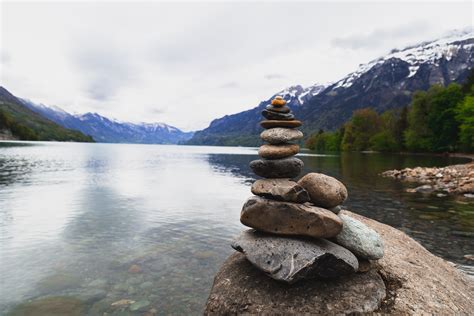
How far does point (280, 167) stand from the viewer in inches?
380

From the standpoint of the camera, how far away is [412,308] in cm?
714

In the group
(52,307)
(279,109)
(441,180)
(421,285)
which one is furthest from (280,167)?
(441,180)

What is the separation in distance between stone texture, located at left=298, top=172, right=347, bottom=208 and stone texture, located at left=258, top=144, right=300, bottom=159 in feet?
3.39

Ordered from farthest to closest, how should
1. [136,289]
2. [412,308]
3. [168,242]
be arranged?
1. [168,242]
2. [136,289]
3. [412,308]

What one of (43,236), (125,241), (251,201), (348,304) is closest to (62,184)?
(43,236)

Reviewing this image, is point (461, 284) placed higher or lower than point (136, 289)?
higher

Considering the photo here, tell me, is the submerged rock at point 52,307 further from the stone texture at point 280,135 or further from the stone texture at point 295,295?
the stone texture at point 280,135

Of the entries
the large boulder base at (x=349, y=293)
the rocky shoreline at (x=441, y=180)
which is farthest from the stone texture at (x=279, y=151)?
the rocky shoreline at (x=441, y=180)

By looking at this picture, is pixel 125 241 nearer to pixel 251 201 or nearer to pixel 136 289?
pixel 136 289

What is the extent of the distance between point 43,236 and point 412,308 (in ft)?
61.8

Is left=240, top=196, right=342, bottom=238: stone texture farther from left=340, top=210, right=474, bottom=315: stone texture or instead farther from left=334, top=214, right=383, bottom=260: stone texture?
left=340, top=210, right=474, bottom=315: stone texture

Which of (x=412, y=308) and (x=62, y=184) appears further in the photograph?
(x=62, y=184)

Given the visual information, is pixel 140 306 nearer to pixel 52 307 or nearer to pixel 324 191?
pixel 52 307

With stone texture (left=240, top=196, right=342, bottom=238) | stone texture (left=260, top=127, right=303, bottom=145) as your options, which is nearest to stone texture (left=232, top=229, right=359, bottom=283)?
stone texture (left=240, top=196, right=342, bottom=238)
